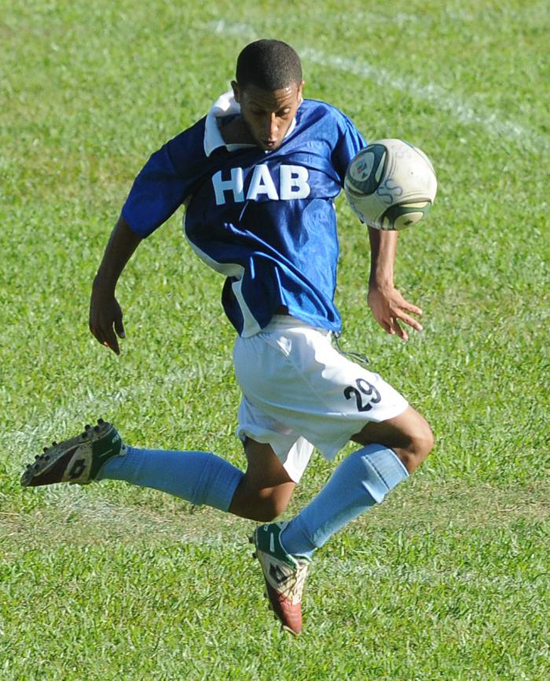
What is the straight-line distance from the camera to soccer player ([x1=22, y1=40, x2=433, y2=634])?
4188 mm

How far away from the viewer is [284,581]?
430cm

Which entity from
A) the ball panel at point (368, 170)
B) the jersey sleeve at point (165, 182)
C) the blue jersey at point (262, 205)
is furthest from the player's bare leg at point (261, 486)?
the ball panel at point (368, 170)

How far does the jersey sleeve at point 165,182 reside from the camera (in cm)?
440

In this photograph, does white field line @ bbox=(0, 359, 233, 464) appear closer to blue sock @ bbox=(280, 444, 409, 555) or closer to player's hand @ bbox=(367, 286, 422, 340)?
blue sock @ bbox=(280, 444, 409, 555)

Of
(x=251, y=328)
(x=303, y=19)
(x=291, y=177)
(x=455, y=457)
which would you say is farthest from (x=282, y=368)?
(x=303, y=19)

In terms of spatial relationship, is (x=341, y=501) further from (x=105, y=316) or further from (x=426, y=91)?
(x=426, y=91)

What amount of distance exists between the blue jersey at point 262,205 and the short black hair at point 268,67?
0.72ft

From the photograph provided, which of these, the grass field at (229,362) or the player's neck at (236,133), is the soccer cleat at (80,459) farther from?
the player's neck at (236,133)

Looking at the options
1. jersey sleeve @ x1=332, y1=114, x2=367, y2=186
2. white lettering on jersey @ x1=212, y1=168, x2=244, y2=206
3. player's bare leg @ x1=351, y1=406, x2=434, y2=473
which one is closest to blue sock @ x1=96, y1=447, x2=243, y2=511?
player's bare leg @ x1=351, y1=406, x2=434, y2=473

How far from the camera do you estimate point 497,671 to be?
4109mm

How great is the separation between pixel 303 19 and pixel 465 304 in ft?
17.7

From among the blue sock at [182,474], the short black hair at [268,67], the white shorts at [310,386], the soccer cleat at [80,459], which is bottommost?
the blue sock at [182,474]

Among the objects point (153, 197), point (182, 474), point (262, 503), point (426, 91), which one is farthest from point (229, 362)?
point (426, 91)

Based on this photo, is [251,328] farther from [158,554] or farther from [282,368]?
[158,554]
